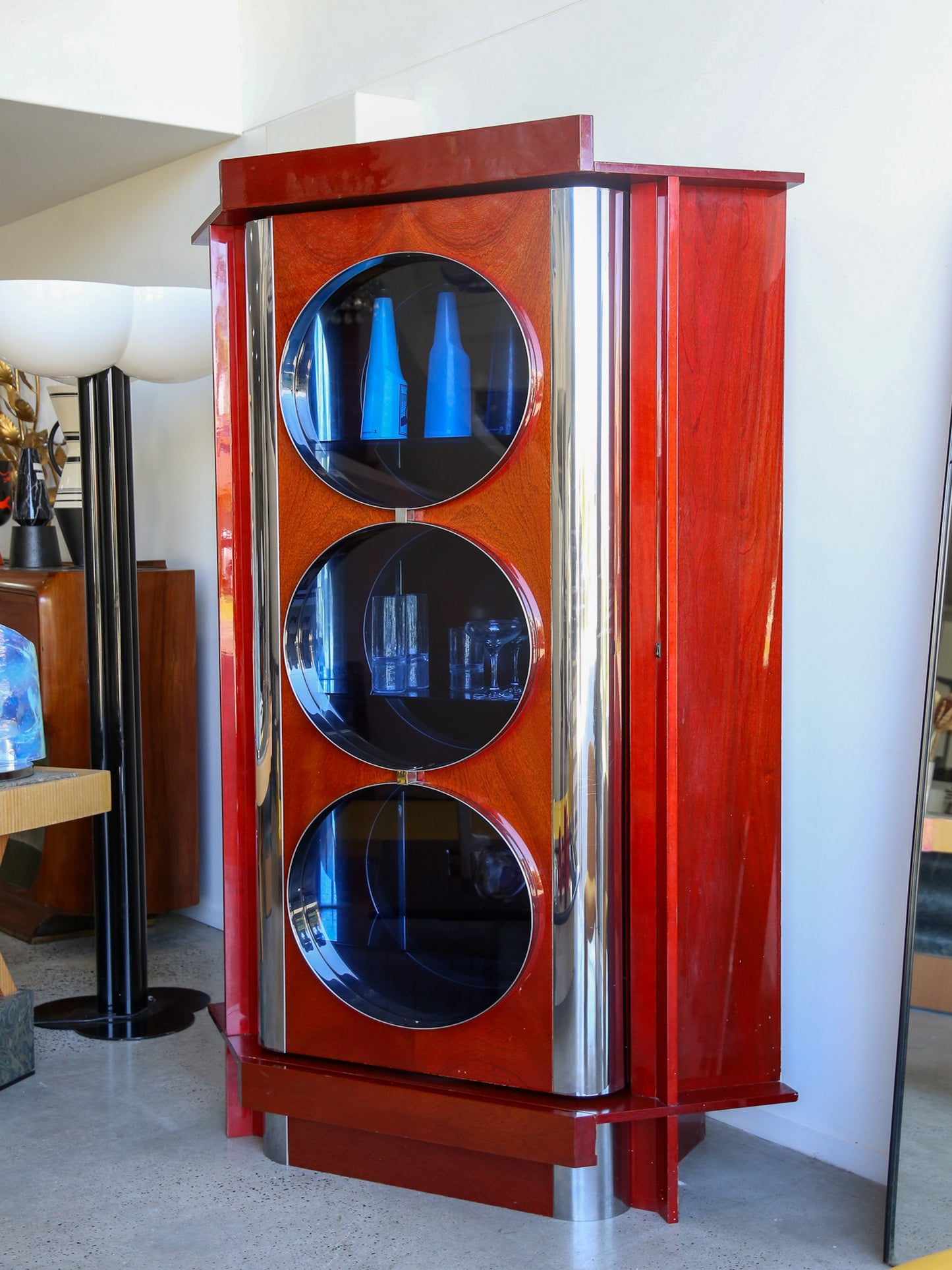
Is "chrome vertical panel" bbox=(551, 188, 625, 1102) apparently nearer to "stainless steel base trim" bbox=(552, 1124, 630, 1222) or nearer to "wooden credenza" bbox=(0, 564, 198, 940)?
"stainless steel base trim" bbox=(552, 1124, 630, 1222)

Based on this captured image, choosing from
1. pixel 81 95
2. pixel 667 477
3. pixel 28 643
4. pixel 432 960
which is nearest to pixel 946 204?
pixel 667 477

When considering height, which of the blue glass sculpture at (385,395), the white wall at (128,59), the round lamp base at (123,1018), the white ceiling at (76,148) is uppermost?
the white wall at (128,59)

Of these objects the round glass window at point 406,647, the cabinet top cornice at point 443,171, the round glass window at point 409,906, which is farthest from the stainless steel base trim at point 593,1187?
the cabinet top cornice at point 443,171

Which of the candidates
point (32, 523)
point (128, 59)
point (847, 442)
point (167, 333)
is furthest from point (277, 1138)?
point (128, 59)

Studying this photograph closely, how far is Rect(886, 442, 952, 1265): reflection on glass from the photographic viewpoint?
76.5 inches

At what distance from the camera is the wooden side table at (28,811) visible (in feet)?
8.59

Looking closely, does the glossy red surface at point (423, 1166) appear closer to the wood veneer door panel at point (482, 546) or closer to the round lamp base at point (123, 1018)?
the wood veneer door panel at point (482, 546)

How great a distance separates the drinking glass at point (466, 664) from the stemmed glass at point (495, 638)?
0.01 meters

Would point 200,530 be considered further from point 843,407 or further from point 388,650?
point 843,407

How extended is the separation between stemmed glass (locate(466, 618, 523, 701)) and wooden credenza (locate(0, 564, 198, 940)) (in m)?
1.85

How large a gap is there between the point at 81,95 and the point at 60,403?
91cm

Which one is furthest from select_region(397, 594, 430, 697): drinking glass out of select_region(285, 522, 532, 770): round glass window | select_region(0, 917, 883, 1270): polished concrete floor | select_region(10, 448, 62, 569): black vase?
select_region(10, 448, 62, 569): black vase

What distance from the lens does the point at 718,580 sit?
2178mm

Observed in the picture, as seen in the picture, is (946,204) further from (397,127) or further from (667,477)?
(397,127)
